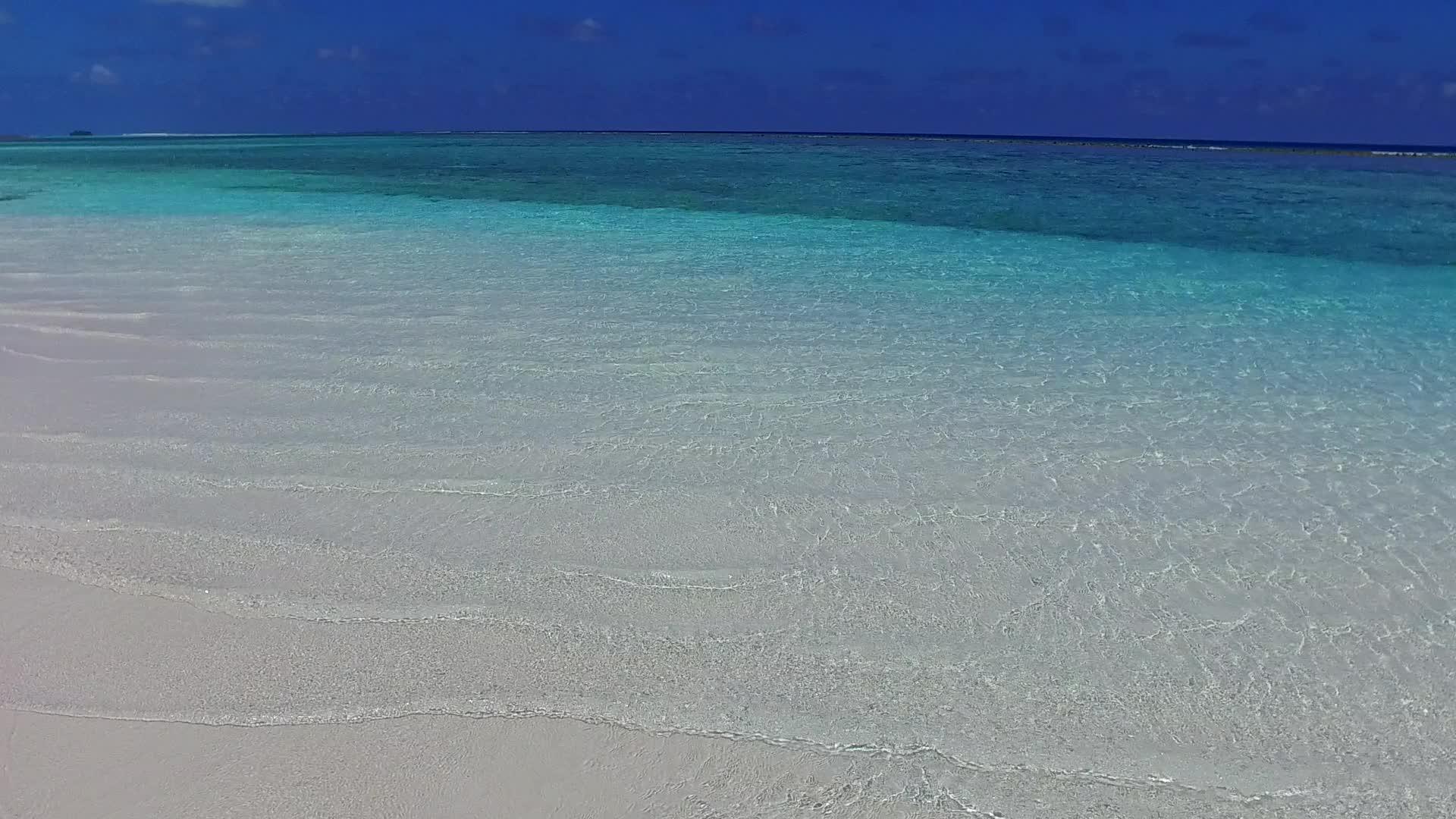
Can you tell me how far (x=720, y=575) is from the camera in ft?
10.6

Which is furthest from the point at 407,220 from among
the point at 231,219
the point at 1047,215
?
the point at 1047,215

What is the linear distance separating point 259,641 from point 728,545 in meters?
1.56

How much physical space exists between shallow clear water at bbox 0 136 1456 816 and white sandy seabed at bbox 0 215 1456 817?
0.06 ft

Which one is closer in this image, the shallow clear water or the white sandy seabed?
the white sandy seabed

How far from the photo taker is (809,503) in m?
3.83

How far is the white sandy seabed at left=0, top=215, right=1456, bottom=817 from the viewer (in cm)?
229

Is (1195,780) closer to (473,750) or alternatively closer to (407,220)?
(473,750)

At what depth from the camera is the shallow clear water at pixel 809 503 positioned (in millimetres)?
2521

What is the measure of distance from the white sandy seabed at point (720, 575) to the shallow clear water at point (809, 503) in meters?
0.02

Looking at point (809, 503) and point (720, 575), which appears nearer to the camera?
point (720, 575)

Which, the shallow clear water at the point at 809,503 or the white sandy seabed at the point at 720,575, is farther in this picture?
the shallow clear water at the point at 809,503

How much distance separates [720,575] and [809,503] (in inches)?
28.0

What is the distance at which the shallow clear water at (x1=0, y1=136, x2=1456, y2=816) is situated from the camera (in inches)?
99.3

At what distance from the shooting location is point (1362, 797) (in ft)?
7.38
